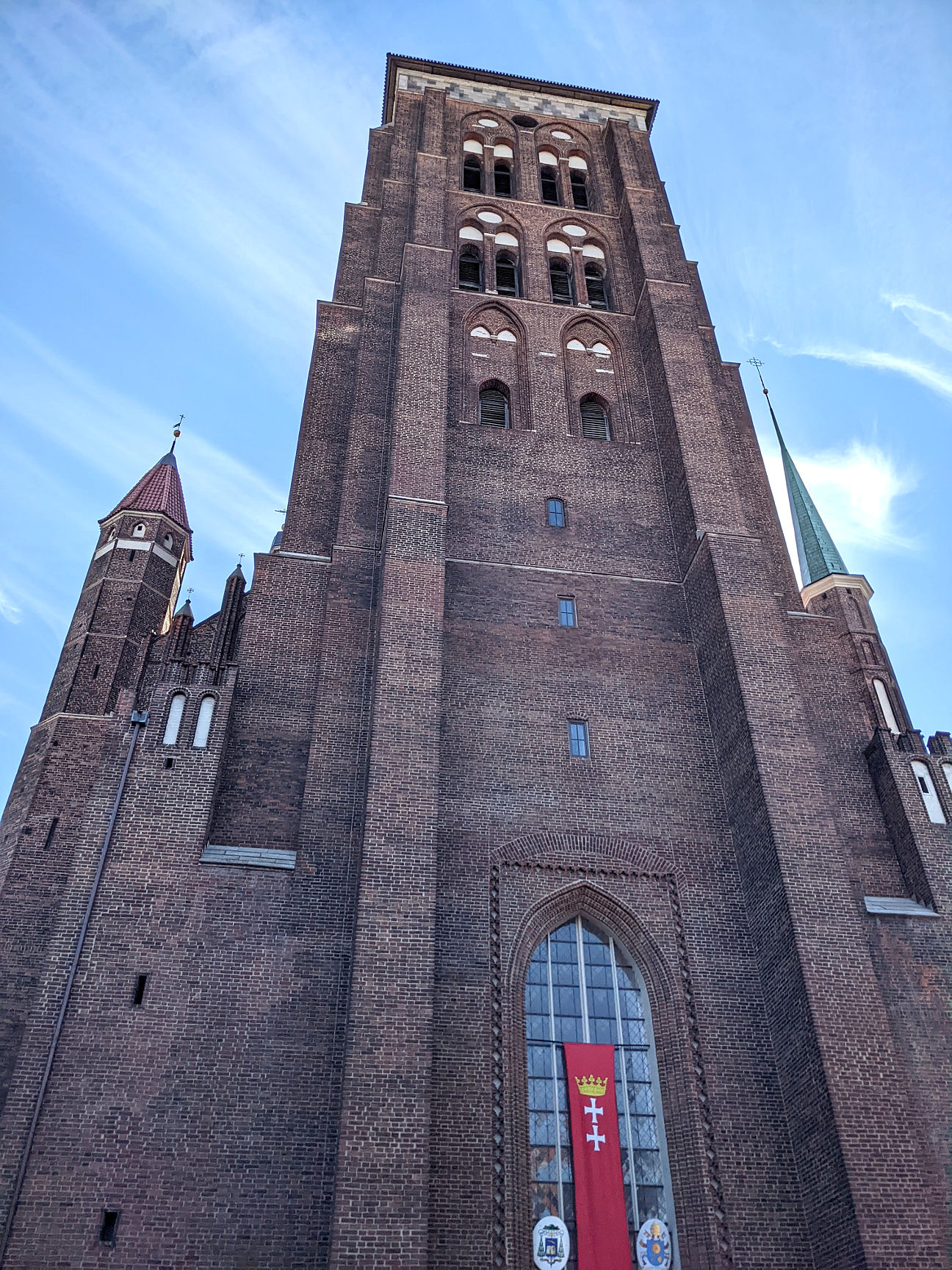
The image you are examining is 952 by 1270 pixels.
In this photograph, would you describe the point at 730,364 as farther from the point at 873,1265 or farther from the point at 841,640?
the point at 873,1265

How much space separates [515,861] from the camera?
1561 cm

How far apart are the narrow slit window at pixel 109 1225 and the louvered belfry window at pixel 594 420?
17.2m

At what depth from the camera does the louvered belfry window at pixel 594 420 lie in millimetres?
23375

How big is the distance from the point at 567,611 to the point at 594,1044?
313 inches

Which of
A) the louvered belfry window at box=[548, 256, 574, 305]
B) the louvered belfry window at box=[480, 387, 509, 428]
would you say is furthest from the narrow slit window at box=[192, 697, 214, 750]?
the louvered belfry window at box=[548, 256, 574, 305]

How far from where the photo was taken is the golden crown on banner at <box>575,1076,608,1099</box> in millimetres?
13859

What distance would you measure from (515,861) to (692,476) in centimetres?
927

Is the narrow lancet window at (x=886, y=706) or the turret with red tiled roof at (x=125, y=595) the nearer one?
the narrow lancet window at (x=886, y=706)

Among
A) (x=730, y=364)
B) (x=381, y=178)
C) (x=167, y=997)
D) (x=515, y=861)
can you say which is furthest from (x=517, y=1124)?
→ (x=381, y=178)

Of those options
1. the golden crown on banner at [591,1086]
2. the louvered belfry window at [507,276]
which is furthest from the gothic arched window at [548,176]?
the golden crown on banner at [591,1086]

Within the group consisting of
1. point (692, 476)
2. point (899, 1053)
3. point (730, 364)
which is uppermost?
point (730, 364)

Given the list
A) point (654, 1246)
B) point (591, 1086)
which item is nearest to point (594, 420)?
point (591, 1086)

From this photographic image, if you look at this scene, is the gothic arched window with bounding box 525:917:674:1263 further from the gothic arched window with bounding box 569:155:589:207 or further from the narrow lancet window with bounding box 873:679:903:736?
the gothic arched window with bounding box 569:155:589:207

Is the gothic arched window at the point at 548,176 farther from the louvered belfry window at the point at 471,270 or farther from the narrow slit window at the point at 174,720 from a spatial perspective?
the narrow slit window at the point at 174,720
